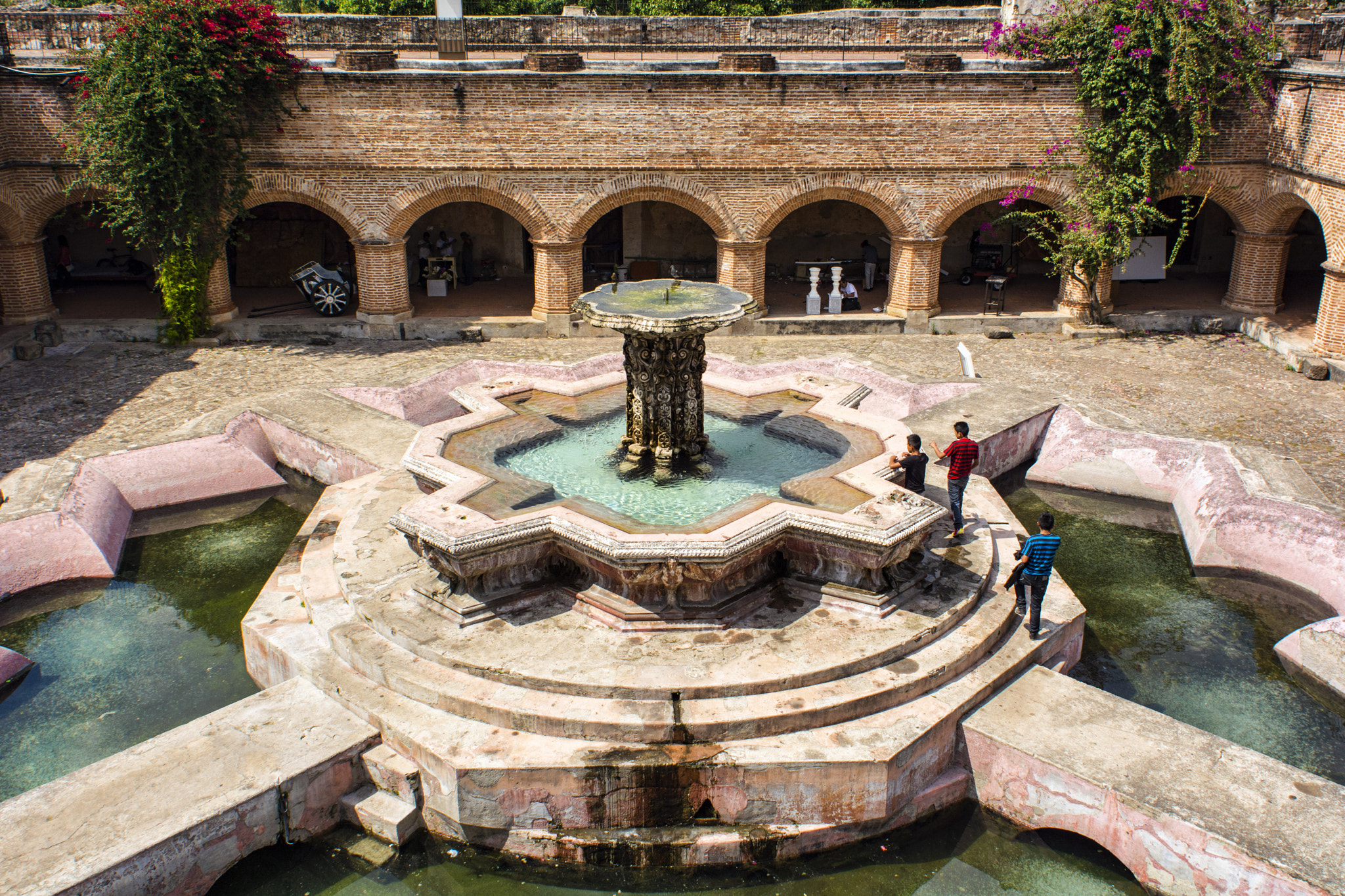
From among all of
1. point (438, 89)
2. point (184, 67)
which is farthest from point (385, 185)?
point (184, 67)

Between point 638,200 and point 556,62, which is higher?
point 556,62

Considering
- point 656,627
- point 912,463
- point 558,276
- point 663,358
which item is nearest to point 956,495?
point 912,463

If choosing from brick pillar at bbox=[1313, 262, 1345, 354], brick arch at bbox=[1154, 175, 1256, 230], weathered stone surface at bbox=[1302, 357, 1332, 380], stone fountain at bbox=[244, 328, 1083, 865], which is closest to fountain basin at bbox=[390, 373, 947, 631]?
stone fountain at bbox=[244, 328, 1083, 865]

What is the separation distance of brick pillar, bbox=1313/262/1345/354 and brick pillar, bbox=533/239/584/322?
35.9ft

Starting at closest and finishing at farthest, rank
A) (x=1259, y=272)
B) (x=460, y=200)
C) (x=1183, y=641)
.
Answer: (x=1183, y=641) < (x=460, y=200) < (x=1259, y=272)

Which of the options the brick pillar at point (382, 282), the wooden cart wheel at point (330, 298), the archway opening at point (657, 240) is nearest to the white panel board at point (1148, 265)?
the archway opening at point (657, 240)

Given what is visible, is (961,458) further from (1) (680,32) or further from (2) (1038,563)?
(1) (680,32)

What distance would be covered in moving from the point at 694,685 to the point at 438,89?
11.6 m

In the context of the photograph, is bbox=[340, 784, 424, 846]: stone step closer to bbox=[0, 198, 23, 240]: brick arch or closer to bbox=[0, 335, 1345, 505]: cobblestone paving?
bbox=[0, 335, 1345, 505]: cobblestone paving

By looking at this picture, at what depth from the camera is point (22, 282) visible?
16484 millimetres

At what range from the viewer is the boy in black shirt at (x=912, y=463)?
30.2 feet

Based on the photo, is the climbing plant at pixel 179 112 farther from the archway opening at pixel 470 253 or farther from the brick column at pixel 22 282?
the archway opening at pixel 470 253

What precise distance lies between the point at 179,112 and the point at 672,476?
388 inches

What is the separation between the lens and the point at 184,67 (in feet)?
48.8
